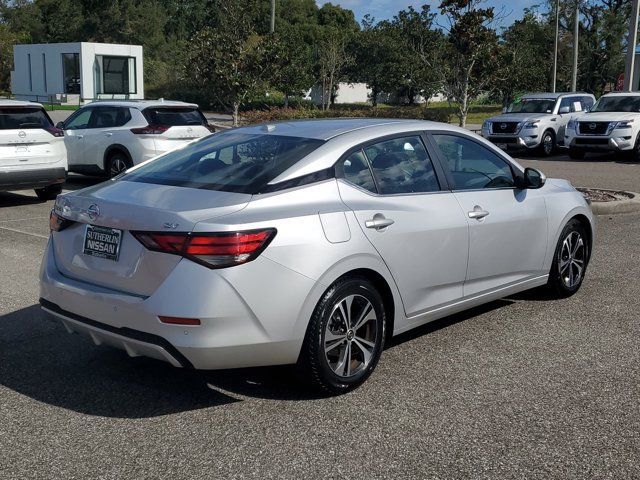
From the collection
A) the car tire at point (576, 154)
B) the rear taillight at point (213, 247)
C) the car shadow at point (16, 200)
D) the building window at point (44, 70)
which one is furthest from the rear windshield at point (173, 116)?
the building window at point (44, 70)

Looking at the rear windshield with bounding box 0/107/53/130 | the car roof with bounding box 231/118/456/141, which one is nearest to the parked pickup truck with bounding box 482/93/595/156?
the rear windshield with bounding box 0/107/53/130

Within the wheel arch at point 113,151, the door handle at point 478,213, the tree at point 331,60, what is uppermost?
the tree at point 331,60

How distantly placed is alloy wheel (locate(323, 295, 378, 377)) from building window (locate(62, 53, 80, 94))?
147 feet

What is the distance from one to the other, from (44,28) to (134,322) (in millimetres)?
82709

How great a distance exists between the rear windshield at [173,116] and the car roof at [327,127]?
29.0 feet

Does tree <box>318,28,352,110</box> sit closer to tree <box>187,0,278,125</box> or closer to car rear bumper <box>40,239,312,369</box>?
tree <box>187,0,278,125</box>

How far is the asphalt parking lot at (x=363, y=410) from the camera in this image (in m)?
3.86

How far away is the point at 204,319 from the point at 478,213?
91.8 inches

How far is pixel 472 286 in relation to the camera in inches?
222

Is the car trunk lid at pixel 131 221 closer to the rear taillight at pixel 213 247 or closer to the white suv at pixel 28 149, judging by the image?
the rear taillight at pixel 213 247

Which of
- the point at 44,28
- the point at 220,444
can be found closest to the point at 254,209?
the point at 220,444

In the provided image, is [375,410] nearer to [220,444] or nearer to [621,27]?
[220,444]

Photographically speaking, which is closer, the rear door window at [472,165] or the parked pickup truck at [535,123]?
the rear door window at [472,165]

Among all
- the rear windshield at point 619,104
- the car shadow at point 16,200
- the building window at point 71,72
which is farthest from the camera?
the building window at point 71,72
